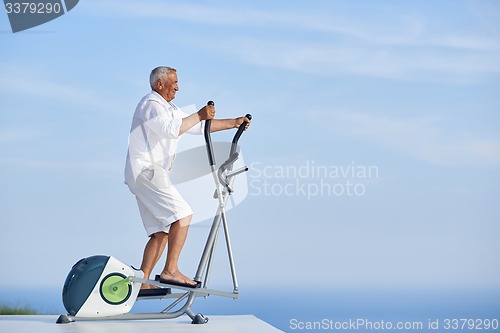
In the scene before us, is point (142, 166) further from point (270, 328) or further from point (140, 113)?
point (270, 328)

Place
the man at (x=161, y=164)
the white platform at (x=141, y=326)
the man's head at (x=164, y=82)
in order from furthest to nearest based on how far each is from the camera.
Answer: the man's head at (x=164, y=82) → the man at (x=161, y=164) → the white platform at (x=141, y=326)

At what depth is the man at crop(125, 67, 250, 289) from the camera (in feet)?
14.3

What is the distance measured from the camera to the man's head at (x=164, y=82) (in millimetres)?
4508

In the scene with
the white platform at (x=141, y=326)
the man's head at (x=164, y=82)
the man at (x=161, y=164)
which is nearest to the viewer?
the white platform at (x=141, y=326)

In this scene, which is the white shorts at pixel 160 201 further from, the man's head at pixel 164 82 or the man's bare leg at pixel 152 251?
the man's head at pixel 164 82

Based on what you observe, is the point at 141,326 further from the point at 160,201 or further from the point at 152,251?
the point at 160,201

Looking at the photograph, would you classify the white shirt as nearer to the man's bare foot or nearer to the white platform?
the man's bare foot

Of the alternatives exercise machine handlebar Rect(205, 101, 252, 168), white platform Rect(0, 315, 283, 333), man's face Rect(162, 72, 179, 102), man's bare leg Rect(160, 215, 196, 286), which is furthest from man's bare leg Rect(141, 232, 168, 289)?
man's face Rect(162, 72, 179, 102)

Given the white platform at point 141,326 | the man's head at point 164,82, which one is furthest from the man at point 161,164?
the white platform at point 141,326

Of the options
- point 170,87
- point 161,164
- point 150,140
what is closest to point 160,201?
point 161,164

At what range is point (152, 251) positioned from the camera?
456 centimetres

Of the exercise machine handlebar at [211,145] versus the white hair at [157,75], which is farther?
the white hair at [157,75]

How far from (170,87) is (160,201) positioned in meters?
0.66

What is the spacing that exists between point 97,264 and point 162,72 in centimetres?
115
